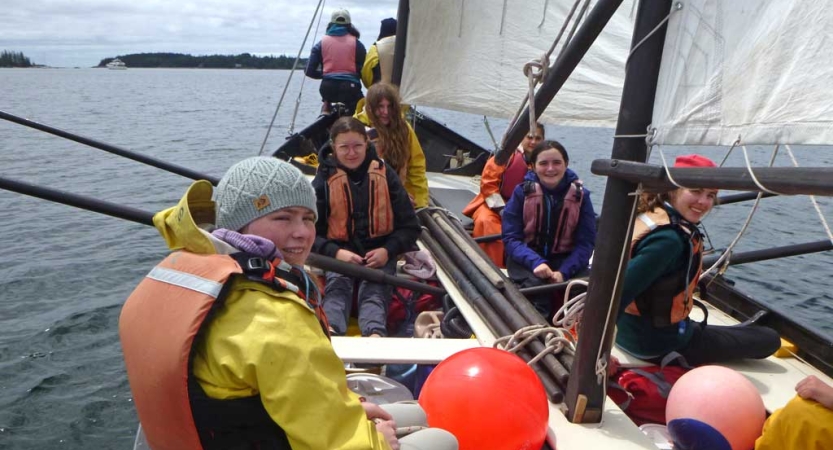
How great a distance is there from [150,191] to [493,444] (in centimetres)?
1027

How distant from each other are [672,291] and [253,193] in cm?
174

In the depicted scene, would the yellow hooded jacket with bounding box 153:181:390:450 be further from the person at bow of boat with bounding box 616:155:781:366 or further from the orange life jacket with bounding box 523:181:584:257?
the orange life jacket with bounding box 523:181:584:257

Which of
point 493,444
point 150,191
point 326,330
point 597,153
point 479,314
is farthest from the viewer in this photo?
point 597,153

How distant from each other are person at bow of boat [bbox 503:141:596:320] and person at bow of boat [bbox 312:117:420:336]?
1.98 ft

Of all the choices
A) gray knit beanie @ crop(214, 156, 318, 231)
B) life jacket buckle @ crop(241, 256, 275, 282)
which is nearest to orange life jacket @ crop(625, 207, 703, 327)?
gray knit beanie @ crop(214, 156, 318, 231)

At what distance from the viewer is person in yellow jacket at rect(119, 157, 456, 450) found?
1488 mm

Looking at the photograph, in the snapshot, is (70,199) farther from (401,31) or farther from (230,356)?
(401,31)

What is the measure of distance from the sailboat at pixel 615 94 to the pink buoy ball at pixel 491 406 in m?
0.15

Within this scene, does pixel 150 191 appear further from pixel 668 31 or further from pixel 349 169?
pixel 668 31

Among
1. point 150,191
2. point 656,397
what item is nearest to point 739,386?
point 656,397

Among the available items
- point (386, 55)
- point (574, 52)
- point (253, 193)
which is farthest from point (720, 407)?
point (386, 55)

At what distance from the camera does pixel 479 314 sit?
10.6ft

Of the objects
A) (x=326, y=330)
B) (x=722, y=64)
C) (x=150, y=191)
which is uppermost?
(x=722, y=64)

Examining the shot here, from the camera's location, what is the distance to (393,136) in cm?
470
